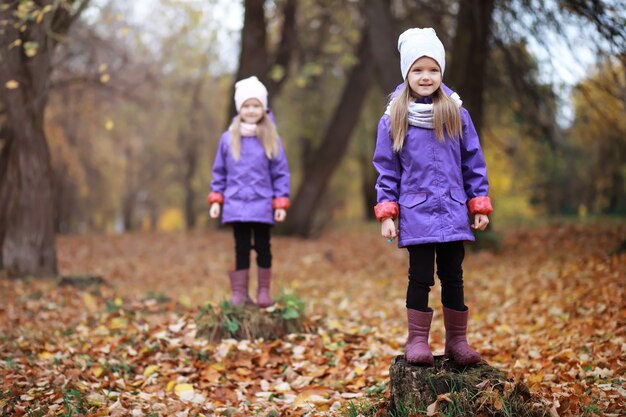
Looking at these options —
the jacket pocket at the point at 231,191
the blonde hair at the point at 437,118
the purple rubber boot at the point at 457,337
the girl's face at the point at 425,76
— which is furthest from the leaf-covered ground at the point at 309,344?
the girl's face at the point at 425,76

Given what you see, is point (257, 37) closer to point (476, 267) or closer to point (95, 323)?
point (476, 267)

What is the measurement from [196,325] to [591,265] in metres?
5.18

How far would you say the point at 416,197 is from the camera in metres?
3.59

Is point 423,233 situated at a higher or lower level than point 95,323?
higher

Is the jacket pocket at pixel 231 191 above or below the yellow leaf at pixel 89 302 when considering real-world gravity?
above

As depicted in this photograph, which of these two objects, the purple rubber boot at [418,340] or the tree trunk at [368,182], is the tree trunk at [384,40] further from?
the tree trunk at [368,182]

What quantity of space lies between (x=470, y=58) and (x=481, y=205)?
7.28 m

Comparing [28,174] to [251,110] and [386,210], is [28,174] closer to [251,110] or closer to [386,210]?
[251,110]

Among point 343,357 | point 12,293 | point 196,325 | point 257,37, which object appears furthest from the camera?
point 257,37

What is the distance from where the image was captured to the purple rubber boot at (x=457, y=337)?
3639 mm

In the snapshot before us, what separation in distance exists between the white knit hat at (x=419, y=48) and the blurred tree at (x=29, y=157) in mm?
5495

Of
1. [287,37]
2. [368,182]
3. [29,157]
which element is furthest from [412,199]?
[368,182]

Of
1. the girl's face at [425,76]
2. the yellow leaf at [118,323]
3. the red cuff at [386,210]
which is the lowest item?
the yellow leaf at [118,323]

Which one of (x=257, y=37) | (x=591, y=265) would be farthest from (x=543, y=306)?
(x=257, y=37)
